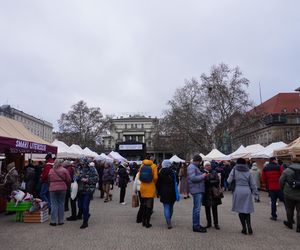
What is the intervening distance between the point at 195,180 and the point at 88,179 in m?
3.01

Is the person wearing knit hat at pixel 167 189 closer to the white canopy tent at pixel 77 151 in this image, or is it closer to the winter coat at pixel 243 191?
the winter coat at pixel 243 191

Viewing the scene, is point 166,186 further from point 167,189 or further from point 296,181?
point 296,181

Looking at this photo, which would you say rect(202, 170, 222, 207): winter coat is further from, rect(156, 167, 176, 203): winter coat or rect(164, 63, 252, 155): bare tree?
rect(164, 63, 252, 155): bare tree

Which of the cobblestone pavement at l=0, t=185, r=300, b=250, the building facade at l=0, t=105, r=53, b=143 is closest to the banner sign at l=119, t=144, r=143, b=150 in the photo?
the cobblestone pavement at l=0, t=185, r=300, b=250

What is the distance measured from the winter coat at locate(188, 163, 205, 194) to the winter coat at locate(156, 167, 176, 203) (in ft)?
1.89

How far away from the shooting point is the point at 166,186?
29.7ft

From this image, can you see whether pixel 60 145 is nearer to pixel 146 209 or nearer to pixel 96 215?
pixel 96 215

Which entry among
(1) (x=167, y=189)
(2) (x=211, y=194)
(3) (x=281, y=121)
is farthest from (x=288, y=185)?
(3) (x=281, y=121)

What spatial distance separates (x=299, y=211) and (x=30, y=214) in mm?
7252

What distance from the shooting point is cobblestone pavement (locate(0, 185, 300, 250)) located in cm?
710

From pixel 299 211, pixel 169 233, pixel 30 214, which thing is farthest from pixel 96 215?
pixel 299 211

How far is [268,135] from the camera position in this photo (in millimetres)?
82438

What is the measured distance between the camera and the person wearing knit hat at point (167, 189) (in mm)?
8969

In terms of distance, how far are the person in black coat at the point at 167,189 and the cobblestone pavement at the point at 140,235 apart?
45cm
